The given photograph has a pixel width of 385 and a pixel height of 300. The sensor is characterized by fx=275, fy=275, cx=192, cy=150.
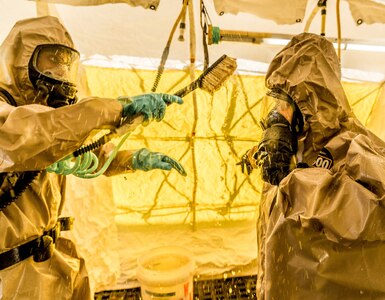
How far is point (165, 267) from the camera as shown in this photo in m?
1.69

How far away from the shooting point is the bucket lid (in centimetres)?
152

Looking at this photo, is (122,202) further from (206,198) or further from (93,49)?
(93,49)

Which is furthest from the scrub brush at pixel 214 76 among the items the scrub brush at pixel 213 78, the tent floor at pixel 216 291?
the tent floor at pixel 216 291

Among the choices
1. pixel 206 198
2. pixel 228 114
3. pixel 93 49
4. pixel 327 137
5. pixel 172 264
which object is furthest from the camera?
pixel 206 198

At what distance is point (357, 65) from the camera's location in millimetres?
2643

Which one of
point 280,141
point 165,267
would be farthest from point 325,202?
point 165,267

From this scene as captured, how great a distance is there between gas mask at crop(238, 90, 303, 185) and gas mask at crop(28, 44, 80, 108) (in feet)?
3.03

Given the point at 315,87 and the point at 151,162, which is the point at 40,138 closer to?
the point at 151,162

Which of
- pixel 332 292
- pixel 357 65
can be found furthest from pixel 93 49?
pixel 357 65

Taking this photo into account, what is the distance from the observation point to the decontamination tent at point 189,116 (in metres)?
2.05

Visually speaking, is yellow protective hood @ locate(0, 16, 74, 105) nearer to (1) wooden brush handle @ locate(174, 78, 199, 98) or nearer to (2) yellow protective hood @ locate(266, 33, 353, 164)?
(1) wooden brush handle @ locate(174, 78, 199, 98)

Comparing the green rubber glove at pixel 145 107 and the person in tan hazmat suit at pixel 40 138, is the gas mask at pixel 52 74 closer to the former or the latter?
the person in tan hazmat suit at pixel 40 138

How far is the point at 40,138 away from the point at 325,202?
3.16 feet

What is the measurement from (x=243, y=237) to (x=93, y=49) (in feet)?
6.92
